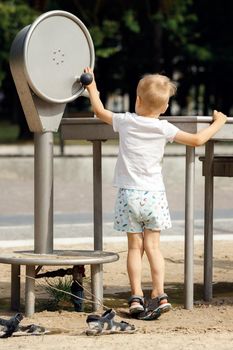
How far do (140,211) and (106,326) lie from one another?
0.80 meters

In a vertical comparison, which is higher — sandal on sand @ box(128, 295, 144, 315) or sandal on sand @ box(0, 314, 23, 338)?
sandal on sand @ box(128, 295, 144, 315)

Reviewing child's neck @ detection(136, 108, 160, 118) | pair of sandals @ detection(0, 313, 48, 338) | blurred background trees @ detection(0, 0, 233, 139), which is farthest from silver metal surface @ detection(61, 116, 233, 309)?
blurred background trees @ detection(0, 0, 233, 139)

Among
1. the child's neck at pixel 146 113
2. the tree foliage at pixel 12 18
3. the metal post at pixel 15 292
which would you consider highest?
the tree foliage at pixel 12 18

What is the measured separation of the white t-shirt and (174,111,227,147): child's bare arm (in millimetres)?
44

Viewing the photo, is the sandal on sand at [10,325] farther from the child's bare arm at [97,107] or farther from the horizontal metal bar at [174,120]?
the horizontal metal bar at [174,120]

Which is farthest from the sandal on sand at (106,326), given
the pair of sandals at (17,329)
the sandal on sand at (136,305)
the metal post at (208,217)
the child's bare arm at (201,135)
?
the metal post at (208,217)

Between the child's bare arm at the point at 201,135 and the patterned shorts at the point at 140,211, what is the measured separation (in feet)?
1.03

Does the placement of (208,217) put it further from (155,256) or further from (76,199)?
Result: (76,199)

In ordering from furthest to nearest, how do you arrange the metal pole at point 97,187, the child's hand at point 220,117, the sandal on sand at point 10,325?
the metal pole at point 97,187 → the child's hand at point 220,117 → the sandal on sand at point 10,325

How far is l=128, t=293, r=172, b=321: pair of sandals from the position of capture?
596cm

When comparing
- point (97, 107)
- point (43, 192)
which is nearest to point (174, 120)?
point (97, 107)

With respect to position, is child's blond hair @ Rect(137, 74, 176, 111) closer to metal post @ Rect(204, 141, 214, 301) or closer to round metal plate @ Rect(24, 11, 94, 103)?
round metal plate @ Rect(24, 11, 94, 103)

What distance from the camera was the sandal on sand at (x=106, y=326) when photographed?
17.6 feet

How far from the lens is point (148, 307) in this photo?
19.8 feet
